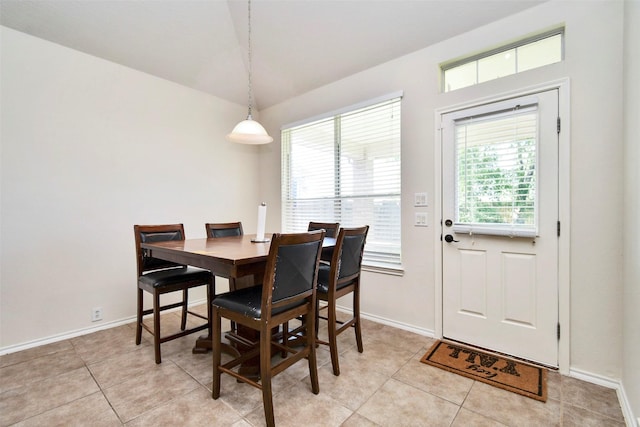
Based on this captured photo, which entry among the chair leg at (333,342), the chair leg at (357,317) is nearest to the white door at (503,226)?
the chair leg at (357,317)

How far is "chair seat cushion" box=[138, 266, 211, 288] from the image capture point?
7.41ft

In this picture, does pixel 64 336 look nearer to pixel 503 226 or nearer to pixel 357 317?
pixel 357 317

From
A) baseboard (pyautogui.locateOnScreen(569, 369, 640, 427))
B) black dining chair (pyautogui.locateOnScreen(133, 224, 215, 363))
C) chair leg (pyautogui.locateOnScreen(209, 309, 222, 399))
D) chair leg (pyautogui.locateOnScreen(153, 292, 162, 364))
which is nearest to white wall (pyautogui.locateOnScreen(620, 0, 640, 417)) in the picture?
baseboard (pyautogui.locateOnScreen(569, 369, 640, 427))

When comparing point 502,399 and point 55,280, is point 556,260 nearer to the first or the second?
point 502,399

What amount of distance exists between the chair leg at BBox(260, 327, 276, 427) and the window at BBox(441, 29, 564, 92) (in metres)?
2.53

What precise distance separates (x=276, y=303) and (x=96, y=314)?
91.8 inches

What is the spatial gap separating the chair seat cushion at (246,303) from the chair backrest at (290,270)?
2.2 inches

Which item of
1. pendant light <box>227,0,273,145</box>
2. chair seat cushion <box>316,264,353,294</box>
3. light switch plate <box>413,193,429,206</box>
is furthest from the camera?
light switch plate <box>413,193,429,206</box>

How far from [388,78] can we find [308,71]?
97 cm

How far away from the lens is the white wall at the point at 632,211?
1.52m

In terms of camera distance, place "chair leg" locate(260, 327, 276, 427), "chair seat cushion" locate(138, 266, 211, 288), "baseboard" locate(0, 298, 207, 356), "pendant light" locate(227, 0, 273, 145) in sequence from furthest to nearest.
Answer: "pendant light" locate(227, 0, 273, 145) → "baseboard" locate(0, 298, 207, 356) → "chair seat cushion" locate(138, 266, 211, 288) → "chair leg" locate(260, 327, 276, 427)

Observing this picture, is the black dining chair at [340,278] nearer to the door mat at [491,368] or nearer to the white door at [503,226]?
the door mat at [491,368]

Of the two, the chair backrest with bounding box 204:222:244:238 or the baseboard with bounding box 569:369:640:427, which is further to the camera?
the chair backrest with bounding box 204:222:244:238

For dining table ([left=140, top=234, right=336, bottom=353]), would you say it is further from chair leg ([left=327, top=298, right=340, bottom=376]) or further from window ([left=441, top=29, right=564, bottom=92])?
window ([left=441, top=29, right=564, bottom=92])
